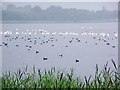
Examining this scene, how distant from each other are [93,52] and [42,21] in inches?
31.3

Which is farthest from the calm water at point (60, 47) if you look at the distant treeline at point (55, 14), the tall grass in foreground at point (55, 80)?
the tall grass in foreground at point (55, 80)

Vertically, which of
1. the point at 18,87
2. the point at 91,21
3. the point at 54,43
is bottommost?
the point at 18,87

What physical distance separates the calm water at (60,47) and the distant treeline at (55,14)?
0.13 metres

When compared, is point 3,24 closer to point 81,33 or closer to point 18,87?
point 18,87

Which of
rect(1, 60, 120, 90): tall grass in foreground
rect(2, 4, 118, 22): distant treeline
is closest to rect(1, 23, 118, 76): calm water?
rect(2, 4, 118, 22): distant treeline

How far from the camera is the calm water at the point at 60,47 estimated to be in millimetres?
4055

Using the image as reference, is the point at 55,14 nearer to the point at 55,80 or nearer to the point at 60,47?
the point at 60,47

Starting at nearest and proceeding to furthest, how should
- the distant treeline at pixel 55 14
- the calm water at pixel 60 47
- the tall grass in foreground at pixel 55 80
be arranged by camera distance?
the tall grass in foreground at pixel 55 80 < the calm water at pixel 60 47 < the distant treeline at pixel 55 14

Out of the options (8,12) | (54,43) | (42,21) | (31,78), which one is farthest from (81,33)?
(31,78)

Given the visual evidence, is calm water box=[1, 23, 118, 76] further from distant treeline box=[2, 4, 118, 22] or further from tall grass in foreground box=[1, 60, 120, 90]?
tall grass in foreground box=[1, 60, 120, 90]

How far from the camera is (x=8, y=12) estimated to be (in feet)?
13.3

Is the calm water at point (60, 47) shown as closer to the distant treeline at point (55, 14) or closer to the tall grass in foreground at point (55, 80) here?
the distant treeline at point (55, 14)

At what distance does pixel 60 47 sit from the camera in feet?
15.8

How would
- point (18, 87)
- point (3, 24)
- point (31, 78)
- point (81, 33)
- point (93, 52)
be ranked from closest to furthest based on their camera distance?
point (18, 87), point (31, 78), point (3, 24), point (93, 52), point (81, 33)
